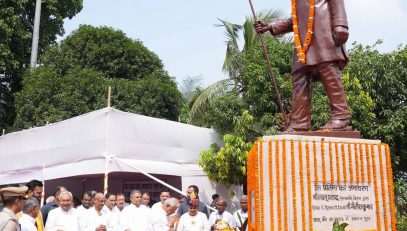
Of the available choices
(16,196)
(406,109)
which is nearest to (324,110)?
(406,109)

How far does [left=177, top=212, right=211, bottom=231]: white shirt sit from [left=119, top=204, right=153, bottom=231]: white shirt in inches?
28.2

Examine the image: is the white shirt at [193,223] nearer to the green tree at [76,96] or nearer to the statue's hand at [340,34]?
the statue's hand at [340,34]

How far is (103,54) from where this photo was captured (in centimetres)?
1916

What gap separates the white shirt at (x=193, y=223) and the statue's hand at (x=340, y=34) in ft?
10.2

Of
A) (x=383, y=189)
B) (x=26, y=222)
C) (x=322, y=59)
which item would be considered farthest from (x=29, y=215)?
(x=383, y=189)

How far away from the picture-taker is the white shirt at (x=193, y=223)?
680 cm

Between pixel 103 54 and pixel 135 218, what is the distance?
498 inches

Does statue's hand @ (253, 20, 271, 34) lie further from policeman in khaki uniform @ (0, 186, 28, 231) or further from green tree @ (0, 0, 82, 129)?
green tree @ (0, 0, 82, 129)

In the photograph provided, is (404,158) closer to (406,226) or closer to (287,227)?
(406,226)

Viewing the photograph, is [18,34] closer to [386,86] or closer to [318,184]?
[386,86]

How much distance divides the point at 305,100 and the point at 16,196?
2.80 m

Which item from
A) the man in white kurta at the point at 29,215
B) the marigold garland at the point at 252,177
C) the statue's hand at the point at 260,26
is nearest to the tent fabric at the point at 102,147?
the man in white kurta at the point at 29,215

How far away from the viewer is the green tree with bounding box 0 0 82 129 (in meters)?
17.2

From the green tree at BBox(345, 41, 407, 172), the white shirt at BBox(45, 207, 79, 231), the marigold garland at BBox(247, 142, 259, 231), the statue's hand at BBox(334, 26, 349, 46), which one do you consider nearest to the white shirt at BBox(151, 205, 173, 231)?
the white shirt at BBox(45, 207, 79, 231)
